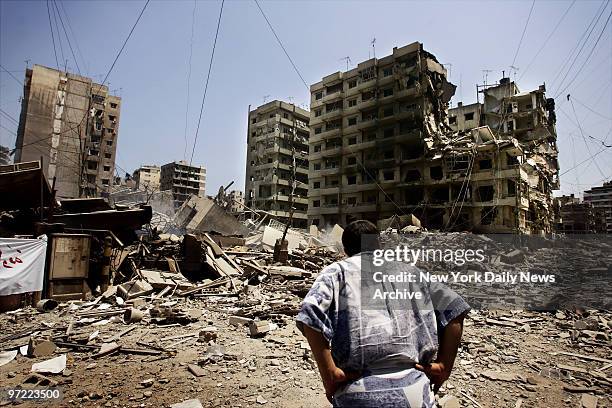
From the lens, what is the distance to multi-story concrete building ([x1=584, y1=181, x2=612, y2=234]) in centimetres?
6319

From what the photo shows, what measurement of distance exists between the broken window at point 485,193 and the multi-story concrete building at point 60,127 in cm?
4812

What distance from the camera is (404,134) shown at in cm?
3822

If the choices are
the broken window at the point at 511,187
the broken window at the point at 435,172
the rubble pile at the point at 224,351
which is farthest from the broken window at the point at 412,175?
the rubble pile at the point at 224,351

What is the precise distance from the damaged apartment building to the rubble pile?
2502 centimetres

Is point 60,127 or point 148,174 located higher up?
point 148,174

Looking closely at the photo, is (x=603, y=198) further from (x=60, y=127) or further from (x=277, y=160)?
(x=60, y=127)

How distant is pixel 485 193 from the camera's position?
106 ft

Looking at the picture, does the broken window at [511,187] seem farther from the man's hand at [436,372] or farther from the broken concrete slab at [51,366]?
the broken concrete slab at [51,366]

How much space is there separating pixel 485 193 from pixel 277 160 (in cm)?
3390

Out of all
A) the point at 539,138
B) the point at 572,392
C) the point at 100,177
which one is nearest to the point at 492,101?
the point at 539,138

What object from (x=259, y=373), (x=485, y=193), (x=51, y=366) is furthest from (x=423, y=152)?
(x=51, y=366)

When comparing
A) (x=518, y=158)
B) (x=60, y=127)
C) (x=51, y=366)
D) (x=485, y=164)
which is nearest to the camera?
(x=51, y=366)

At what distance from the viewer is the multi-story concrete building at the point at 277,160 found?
5562 cm

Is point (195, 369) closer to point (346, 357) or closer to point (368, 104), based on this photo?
point (346, 357)
